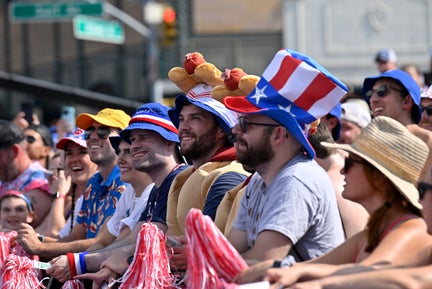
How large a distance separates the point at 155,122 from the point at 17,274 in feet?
4.30

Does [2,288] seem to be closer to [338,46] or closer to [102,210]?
[102,210]

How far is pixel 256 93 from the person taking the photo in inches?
228

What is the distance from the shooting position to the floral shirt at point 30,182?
1046 cm

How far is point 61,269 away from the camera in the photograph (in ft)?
23.4

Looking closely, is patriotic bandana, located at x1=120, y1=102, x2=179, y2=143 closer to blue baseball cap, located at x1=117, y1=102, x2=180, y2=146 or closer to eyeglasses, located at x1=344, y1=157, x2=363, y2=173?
blue baseball cap, located at x1=117, y1=102, x2=180, y2=146

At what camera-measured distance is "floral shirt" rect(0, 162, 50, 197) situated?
34.3 feet

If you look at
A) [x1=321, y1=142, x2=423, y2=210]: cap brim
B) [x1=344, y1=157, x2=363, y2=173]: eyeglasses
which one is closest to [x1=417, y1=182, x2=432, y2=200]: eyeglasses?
[x1=321, y1=142, x2=423, y2=210]: cap brim

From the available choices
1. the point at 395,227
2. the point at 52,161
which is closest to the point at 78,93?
the point at 52,161

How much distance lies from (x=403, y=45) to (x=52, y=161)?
1132 inches

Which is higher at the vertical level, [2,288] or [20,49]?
[2,288]

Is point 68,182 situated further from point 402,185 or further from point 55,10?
point 55,10

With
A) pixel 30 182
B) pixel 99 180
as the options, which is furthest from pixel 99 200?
pixel 30 182

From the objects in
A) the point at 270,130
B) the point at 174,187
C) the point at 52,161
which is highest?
the point at 270,130

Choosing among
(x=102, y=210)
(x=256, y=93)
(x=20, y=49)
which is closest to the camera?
(x=256, y=93)
